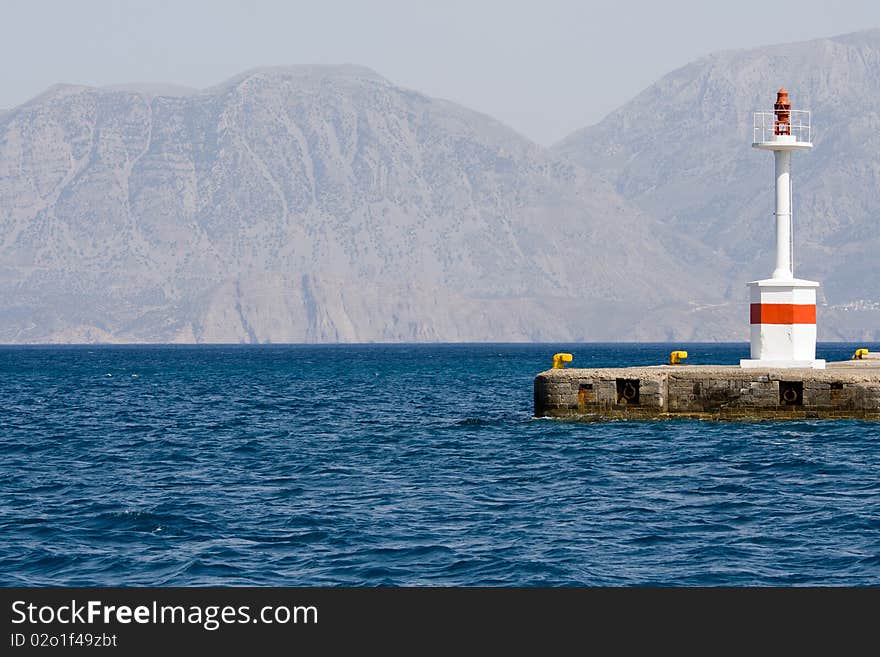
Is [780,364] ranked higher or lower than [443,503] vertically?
higher

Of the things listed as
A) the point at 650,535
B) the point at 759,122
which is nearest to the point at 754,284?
the point at 759,122

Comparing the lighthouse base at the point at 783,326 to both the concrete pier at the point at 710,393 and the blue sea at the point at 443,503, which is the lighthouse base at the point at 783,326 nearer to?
the concrete pier at the point at 710,393

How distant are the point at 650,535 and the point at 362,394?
169 ft

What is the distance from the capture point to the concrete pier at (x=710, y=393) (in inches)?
1570

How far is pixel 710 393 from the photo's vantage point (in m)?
41.2

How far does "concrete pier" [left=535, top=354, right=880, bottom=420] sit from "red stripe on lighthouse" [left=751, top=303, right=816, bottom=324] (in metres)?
1.85

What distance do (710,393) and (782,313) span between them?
143 inches

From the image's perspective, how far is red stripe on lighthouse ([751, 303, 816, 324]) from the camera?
42.8m

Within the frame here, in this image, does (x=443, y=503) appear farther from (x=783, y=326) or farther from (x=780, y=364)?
(x=783, y=326)

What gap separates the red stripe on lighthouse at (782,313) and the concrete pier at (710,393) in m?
1.85

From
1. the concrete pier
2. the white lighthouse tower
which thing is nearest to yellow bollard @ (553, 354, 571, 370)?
the concrete pier

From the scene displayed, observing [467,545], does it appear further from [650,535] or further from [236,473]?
[236,473]

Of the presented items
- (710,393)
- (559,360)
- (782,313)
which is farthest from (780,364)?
(559,360)

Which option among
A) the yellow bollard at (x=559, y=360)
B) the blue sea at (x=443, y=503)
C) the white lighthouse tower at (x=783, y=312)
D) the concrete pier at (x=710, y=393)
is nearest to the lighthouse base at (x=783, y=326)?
the white lighthouse tower at (x=783, y=312)
